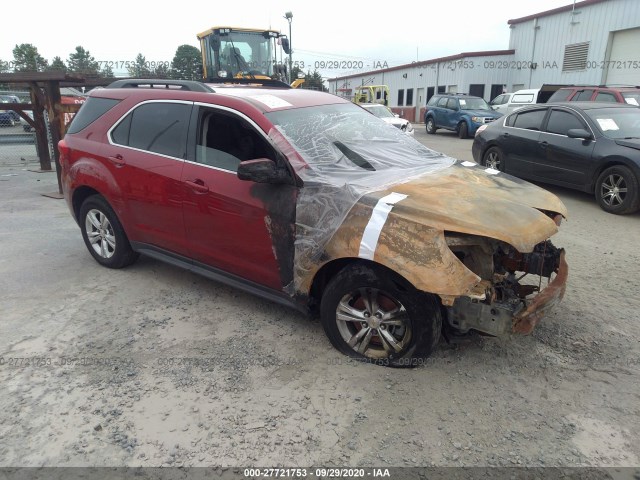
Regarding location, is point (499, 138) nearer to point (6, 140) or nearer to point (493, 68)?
point (6, 140)

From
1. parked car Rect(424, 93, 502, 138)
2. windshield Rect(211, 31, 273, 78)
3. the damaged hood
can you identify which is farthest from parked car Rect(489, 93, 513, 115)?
the damaged hood

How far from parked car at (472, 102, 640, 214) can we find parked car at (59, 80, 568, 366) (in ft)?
13.2

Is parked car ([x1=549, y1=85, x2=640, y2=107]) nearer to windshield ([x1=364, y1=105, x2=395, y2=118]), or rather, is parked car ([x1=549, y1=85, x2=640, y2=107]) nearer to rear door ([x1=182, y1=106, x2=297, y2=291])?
windshield ([x1=364, y1=105, x2=395, y2=118])

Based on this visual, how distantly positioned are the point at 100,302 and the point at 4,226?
3462 millimetres

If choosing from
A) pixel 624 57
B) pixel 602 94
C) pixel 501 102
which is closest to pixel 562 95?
pixel 602 94

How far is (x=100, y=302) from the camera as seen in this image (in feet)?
13.6

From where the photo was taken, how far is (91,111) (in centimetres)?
472

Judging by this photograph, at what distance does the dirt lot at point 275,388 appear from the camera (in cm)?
248

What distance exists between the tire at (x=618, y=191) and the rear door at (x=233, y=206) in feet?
18.5

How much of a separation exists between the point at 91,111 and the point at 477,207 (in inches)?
152

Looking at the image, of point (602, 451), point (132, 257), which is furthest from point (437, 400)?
point (132, 257)

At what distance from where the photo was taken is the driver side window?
3.47m

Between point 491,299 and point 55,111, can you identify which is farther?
point 55,111

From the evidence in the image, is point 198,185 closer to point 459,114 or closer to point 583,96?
point 583,96
